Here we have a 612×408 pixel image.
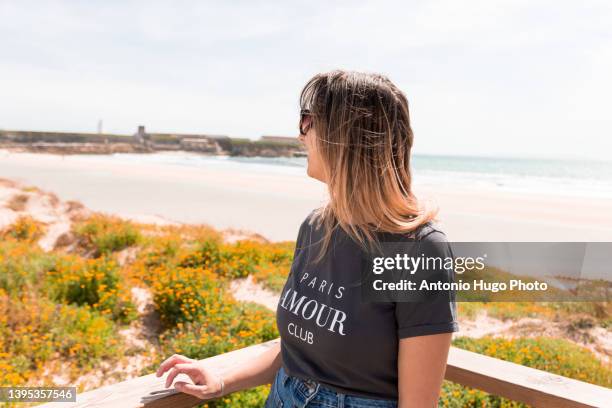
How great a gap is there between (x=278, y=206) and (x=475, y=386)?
19.0 meters

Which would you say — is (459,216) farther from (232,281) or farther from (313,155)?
(313,155)

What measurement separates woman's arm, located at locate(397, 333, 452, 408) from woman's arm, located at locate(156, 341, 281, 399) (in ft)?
2.16

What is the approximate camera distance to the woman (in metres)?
1.43

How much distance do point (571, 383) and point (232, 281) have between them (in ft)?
21.5

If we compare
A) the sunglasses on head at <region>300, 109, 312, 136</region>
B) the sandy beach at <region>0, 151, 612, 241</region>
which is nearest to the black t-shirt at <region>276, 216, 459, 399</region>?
the sunglasses on head at <region>300, 109, 312, 136</region>

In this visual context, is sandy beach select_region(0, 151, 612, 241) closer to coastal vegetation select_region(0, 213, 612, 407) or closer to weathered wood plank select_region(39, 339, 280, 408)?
coastal vegetation select_region(0, 213, 612, 407)

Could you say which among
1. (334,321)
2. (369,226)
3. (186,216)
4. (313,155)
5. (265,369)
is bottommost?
(186,216)

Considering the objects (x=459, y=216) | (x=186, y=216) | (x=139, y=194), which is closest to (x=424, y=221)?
(x=186, y=216)

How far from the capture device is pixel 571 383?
1.87 m

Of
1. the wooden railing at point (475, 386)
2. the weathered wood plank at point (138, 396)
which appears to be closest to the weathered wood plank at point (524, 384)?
the wooden railing at point (475, 386)

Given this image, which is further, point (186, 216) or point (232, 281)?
point (186, 216)

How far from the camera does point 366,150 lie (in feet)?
5.33

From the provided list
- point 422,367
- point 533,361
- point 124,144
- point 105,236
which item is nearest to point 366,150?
point 422,367

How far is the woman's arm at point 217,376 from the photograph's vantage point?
171 cm
